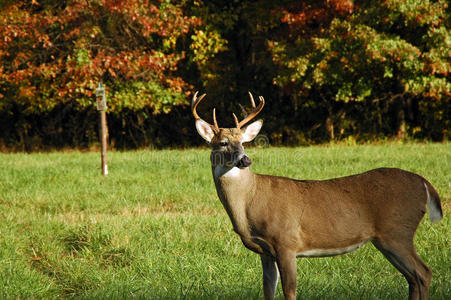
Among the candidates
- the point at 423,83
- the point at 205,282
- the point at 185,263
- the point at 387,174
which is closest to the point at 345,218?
the point at 387,174

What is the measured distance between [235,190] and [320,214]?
0.61 meters

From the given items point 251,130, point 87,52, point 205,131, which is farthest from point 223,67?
point 205,131

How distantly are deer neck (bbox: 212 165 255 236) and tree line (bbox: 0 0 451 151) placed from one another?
1326 centimetres

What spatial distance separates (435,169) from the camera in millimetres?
10531

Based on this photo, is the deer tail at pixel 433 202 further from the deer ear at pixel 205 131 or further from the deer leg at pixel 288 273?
the deer ear at pixel 205 131

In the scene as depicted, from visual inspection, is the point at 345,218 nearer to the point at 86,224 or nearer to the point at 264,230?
the point at 264,230

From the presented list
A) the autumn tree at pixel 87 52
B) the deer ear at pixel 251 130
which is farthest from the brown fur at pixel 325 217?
the autumn tree at pixel 87 52

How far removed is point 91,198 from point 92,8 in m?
9.99

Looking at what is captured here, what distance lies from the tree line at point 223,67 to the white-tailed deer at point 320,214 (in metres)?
13.1

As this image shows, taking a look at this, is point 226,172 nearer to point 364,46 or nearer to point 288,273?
point 288,273

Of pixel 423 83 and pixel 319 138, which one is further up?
pixel 423 83

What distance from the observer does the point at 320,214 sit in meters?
4.06

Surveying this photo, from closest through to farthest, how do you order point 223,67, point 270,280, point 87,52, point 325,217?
point 325,217 < point 270,280 < point 87,52 < point 223,67

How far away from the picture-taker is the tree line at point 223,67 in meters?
17.1
